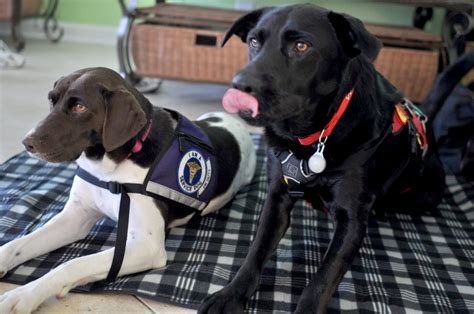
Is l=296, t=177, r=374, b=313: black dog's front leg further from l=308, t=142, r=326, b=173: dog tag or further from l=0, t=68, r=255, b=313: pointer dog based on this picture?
l=0, t=68, r=255, b=313: pointer dog

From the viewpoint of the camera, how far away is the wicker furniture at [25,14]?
163 inches

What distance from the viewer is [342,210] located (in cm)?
134

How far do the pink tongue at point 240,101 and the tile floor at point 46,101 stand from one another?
1.90 feet

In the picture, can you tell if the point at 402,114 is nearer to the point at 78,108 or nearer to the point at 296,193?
the point at 296,193

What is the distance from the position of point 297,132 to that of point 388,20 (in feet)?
10.5

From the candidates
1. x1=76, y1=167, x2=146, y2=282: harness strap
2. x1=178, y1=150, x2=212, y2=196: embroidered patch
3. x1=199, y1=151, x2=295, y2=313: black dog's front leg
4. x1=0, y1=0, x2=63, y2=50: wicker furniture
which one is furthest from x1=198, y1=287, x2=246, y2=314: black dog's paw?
x1=0, y1=0, x2=63, y2=50: wicker furniture

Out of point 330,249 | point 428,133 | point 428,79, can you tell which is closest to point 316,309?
point 330,249

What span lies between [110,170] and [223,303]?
0.51m

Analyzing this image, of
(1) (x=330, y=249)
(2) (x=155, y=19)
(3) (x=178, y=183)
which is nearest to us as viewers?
(1) (x=330, y=249)

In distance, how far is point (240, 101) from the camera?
109cm

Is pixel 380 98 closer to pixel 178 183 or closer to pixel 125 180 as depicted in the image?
pixel 178 183

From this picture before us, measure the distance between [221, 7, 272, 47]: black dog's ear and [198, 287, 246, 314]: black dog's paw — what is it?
28.6 inches

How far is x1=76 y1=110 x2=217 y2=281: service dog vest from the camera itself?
4.44 feet

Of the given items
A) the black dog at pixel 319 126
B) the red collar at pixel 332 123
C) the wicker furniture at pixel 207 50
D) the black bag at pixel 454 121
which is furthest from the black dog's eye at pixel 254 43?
the wicker furniture at pixel 207 50
